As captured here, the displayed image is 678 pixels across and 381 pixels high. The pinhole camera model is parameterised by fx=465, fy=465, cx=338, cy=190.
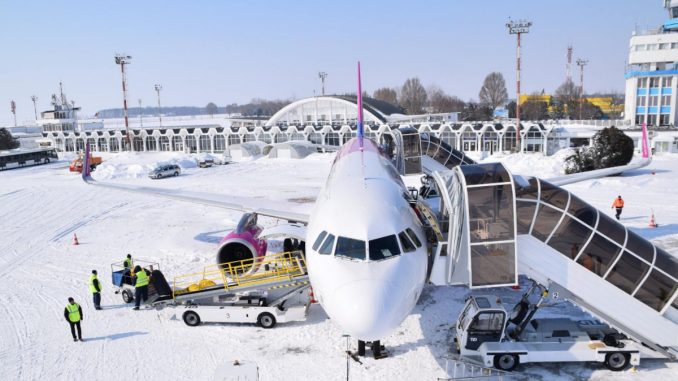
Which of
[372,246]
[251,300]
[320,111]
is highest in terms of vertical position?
[320,111]

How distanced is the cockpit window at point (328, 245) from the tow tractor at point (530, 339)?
4575 mm

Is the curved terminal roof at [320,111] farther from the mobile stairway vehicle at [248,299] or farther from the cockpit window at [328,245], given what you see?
the cockpit window at [328,245]

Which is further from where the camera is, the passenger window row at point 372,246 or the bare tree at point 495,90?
the bare tree at point 495,90

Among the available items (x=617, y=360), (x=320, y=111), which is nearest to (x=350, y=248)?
(x=617, y=360)

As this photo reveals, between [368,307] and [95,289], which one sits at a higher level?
[368,307]

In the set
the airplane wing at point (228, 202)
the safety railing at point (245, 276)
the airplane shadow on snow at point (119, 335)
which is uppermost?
the airplane wing at point (228, 202)

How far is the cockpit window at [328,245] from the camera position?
10.2 metres

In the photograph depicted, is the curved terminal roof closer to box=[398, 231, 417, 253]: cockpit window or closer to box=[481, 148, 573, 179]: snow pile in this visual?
box=[481, 148, 573, 179]: snow pile

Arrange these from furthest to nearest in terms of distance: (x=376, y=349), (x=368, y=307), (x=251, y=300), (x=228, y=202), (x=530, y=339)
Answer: (x=228, y=202)
(x=251, y=300)
(x=530, y=339)
(x=376, y=349)
(x=368, y=307)

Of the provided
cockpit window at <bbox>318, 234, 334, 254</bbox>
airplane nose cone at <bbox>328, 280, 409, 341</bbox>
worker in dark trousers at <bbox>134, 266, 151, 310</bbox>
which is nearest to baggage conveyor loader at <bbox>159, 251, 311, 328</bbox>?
worker in dark trousers at <bbox>134, 266, 151, 310</bbox>

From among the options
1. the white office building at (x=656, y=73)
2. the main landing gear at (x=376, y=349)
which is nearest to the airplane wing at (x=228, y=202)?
the main landing gear at (x=376, y=349)

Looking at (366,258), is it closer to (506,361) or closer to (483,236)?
(483,236)

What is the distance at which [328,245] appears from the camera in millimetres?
10289

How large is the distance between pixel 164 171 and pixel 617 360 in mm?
46896
